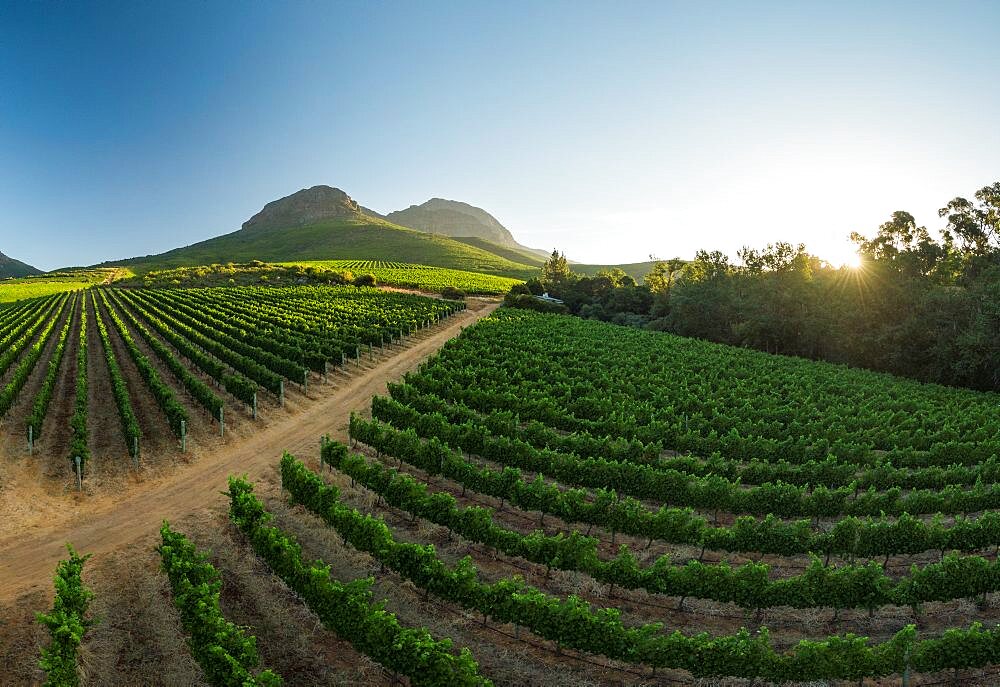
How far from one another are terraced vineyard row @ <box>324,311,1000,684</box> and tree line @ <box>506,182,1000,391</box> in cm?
1607

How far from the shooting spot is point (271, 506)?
2119cm

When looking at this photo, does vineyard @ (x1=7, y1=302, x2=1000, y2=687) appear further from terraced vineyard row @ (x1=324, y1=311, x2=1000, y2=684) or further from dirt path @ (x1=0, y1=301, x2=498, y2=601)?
dirt path @ (x1=0, y1=301, x2=498, y2=601)

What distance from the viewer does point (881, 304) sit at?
57875 mm

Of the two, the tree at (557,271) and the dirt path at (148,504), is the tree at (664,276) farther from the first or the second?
the dirt path at (148,504)

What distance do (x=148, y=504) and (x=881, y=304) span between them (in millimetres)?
70111

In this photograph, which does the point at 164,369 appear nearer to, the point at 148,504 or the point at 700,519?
the point at 148,504

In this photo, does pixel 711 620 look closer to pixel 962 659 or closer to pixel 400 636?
pixel 962 659

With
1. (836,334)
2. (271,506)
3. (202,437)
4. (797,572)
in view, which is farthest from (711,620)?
(836,334)

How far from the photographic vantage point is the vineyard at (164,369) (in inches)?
1062

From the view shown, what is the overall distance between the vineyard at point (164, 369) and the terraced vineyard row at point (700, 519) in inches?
377

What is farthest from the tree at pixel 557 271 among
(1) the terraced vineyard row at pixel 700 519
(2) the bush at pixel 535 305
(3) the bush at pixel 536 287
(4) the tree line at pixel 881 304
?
(1) the terraced vineyard row at pixel 700 519

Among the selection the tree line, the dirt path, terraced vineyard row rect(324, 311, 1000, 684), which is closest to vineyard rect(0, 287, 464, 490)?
the dirt path

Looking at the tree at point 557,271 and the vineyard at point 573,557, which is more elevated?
the tree at point 557,271

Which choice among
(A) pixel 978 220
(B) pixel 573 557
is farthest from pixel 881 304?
(B) pixel 573 557
